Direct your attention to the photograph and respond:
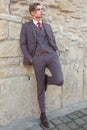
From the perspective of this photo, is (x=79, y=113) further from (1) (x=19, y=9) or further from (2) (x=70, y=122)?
(1) (x=19, y=9)

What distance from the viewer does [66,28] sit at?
162 inches

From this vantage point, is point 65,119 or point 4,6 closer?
point 4,6

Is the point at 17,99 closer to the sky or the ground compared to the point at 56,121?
closer to the sky

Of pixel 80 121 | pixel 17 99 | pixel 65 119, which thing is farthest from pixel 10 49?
pixel 80 121

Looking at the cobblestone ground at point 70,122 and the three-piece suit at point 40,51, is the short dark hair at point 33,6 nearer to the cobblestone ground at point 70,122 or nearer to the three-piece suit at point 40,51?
the three-piece suit at point 40,51

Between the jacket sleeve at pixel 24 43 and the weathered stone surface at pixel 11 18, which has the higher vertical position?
the weathered stone surface at pixel 11 18

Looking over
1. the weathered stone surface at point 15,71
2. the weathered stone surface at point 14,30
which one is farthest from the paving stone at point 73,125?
the weathered stone surface at point 14,30

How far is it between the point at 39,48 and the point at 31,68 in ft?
1.30

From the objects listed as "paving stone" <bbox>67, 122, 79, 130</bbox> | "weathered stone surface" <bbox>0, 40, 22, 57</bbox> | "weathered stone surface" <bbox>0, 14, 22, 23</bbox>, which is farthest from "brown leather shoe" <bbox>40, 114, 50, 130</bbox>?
"weathered stone surface" <bbox>0, 14, 22, 23</bbox>

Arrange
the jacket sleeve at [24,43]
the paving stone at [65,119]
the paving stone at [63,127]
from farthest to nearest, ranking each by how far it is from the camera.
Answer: the paving stone at [65,119], the paving stone at [63,127], the jacket sleeve at [24,43]

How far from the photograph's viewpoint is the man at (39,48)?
3453 millimetres

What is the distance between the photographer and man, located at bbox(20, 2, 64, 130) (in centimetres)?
345

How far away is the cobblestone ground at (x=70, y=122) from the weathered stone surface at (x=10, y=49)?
107cm

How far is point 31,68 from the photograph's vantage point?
3740mm
